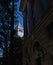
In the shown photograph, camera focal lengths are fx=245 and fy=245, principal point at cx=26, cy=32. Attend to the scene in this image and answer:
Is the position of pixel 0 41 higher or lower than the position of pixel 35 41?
higher

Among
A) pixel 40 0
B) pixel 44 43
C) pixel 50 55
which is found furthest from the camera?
pixel 40 0

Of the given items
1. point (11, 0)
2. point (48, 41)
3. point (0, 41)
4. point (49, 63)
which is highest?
point (11, 0)

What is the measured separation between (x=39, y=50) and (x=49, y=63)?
2.14 m

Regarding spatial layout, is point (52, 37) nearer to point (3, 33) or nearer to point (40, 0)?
point (40, 0)

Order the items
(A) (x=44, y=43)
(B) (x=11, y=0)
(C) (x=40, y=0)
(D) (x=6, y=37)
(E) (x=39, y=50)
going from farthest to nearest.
Answer: (D) (x=6, y=37), (B) (x=11, y=0), (C) (x=40, y=0), (E) (x=39, y=50), (A) (x=44, y=43)

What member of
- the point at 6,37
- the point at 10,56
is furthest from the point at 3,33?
the point at 10,56

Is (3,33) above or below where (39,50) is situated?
above

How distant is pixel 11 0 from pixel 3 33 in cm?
371

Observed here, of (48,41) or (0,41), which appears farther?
(0,41)

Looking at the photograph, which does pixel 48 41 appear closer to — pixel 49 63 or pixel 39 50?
→ pixel 49 63

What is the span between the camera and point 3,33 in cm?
1925

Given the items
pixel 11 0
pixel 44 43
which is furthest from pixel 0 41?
pixel 44 43

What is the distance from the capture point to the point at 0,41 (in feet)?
63.7

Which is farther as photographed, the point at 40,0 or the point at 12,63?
the point at 12,63
